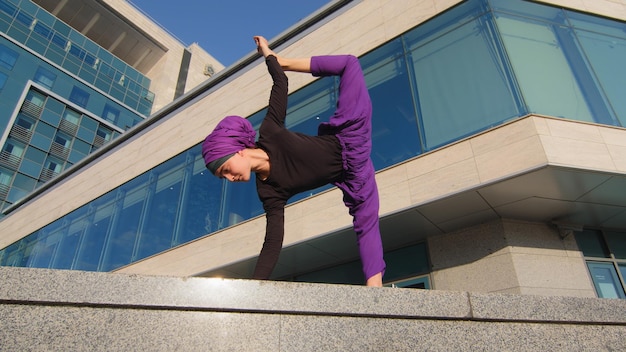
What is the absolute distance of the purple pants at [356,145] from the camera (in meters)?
3.11

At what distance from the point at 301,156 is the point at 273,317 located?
116 cm

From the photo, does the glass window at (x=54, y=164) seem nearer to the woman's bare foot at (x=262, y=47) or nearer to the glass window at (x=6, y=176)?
the glass window at (x=6, y=176)

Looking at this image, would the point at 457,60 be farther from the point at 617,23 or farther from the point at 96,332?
the point at 96,332

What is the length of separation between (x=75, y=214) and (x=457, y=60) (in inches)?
659

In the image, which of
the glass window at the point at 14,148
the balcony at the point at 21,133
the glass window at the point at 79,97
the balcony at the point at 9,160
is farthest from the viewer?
the glass window at the point at 79,97

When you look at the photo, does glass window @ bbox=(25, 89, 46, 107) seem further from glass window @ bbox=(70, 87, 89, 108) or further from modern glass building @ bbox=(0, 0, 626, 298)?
modern glass building @ bbox=(0, 0, 626, 298)

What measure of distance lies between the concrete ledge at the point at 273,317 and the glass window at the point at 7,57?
42464 millimetres

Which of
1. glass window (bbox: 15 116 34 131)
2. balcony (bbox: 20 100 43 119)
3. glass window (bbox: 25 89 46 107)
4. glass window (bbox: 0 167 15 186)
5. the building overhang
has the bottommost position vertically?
the building overhang

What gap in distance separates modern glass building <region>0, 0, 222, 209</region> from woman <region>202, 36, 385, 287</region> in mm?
39305

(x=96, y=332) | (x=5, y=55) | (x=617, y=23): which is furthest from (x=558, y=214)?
(x=5, y=55)

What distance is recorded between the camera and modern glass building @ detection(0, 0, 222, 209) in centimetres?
3494

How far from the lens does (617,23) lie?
28.8 feet

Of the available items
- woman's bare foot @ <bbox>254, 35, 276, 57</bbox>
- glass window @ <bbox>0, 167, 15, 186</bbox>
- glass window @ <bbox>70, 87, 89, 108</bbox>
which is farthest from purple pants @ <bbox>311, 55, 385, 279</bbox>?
glass window @ <bbox>70, 87, 89, 108</bbox>

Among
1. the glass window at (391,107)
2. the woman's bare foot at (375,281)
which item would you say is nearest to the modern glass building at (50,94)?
the glass window at (391,107)
